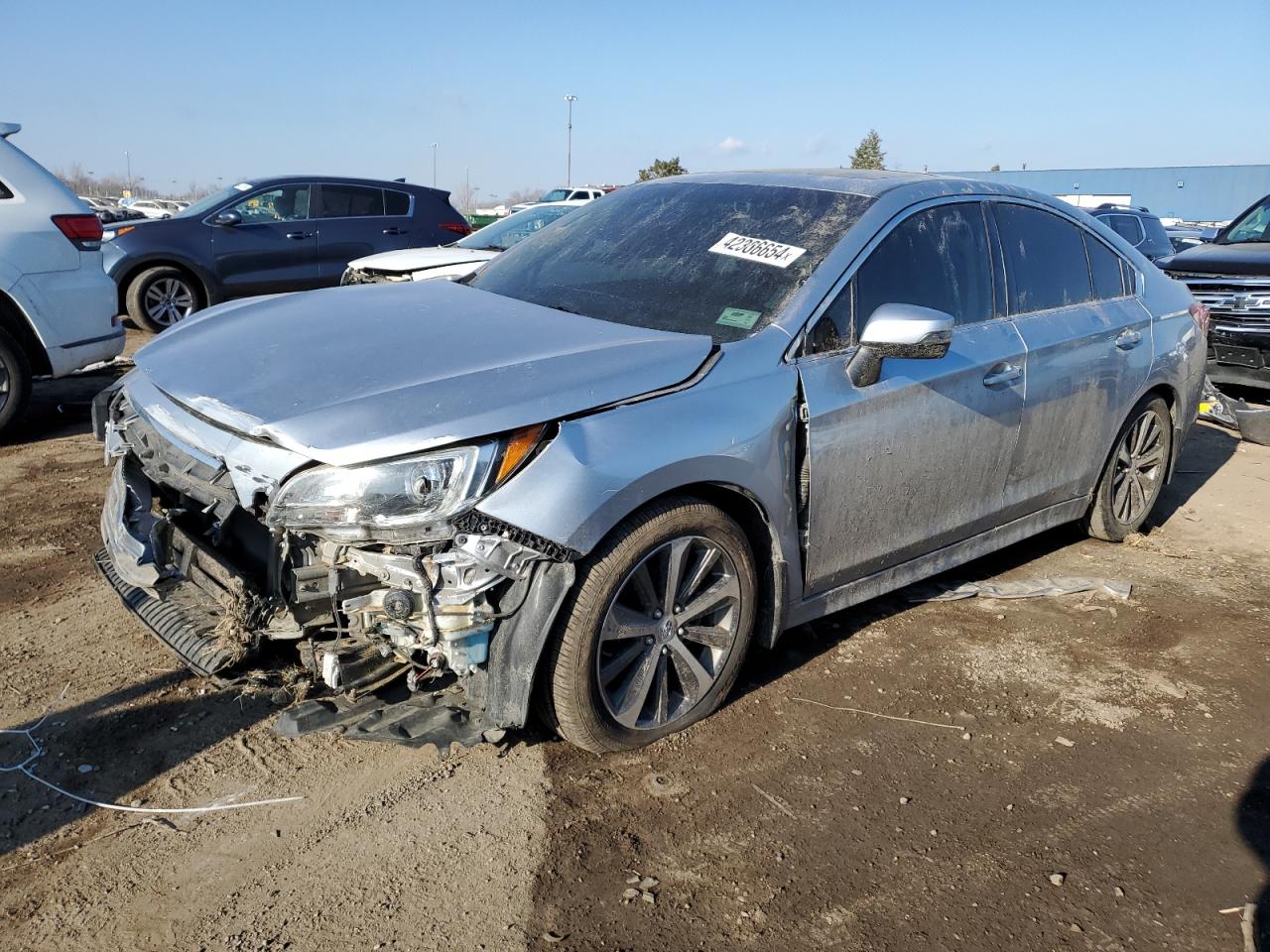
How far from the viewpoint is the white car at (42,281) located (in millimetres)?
6062

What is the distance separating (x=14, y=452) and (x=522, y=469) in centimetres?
481

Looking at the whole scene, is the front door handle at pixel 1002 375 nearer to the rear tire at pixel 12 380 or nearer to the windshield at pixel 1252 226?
the rear tire at pixel 12 380

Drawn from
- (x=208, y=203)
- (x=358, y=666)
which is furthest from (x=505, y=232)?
(x=358, y=666)

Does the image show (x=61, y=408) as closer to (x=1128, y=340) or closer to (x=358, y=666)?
(x=358, y=666)

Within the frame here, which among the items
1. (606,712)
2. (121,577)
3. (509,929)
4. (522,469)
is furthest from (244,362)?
(509,929)

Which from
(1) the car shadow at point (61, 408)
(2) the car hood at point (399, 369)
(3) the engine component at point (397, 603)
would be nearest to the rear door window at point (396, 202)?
(1) the car shadow at point (61, 408)

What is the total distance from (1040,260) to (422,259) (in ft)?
18.5

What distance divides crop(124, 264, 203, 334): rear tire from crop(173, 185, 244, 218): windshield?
64 centimetres

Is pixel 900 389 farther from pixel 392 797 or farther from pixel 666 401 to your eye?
pixel 392 797

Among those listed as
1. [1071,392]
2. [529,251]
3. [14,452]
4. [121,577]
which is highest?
[529,251]

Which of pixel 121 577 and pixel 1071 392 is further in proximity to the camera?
pixel 1071 392

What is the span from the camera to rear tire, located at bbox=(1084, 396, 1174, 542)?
4965 mm

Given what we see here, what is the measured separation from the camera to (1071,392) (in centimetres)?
436

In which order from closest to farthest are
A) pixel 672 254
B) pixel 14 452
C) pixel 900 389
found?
pixel 900 389, pixel 672 254, pixel 14 452
